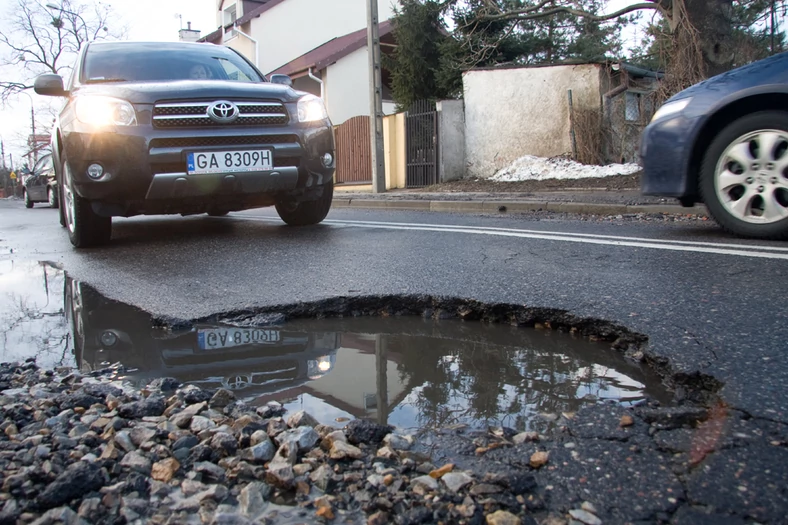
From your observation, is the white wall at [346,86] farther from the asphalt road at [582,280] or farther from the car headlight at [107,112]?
the car headlight at [107,112]

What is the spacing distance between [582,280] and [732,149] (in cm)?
201

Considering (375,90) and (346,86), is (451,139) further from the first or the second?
(346,86)

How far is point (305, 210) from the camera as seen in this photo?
6305mm

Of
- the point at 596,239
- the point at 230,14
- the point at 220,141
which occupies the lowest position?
the point at 596,239

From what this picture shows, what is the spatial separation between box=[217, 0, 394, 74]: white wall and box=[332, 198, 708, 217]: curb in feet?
66.5

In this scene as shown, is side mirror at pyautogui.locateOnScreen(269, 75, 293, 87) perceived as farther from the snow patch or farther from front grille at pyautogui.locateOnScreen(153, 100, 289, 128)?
the snow patch

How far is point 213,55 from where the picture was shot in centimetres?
614

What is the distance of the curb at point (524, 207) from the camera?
6846 millimetres

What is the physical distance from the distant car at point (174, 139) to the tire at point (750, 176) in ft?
10.1

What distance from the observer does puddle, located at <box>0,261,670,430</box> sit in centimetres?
197

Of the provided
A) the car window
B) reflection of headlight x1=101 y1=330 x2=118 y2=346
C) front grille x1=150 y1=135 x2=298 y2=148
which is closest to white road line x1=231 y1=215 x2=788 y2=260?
front grille x1=150 y1=135 x2=298 y2=148

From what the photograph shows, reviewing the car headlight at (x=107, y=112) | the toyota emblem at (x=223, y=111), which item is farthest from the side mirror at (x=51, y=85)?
the toyota emblem at (x=223, y=111)

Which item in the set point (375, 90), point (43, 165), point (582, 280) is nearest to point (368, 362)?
point (582, 280)

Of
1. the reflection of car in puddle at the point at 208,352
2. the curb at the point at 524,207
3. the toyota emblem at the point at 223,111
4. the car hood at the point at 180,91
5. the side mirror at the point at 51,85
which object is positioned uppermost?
the side mirror at the point at 51,85
